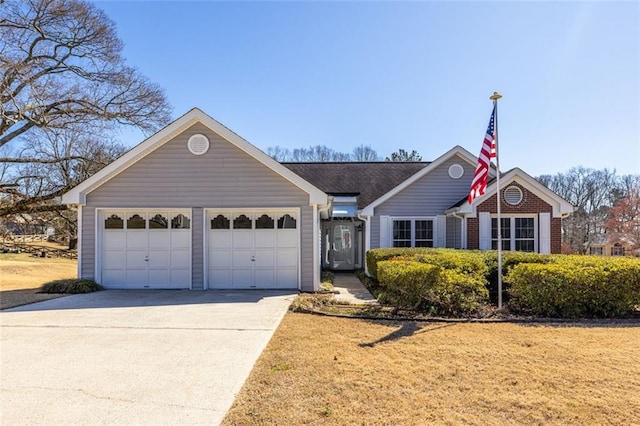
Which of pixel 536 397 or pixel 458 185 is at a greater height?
pixel 458 185

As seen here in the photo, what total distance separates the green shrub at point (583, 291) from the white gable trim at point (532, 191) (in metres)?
5.82

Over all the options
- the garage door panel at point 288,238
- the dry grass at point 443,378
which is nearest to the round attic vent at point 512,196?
the dry grass at point 443,378

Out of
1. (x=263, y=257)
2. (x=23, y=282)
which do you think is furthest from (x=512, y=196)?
(x=23, y=282)

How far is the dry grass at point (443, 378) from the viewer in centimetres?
403

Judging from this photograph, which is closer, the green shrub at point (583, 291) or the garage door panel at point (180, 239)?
the green shrub at point (583, 291)

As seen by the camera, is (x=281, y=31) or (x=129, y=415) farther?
(x=281, y=31)

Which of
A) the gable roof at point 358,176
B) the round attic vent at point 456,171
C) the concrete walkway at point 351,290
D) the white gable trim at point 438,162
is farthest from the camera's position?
the gable roof at point 358,176

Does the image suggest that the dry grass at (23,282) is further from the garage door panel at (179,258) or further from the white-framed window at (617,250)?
the white-framed window at (617,250)

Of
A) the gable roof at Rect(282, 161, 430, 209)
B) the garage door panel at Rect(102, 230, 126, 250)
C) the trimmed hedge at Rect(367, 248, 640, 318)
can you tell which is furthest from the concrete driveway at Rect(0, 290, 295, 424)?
the gable roof at Rect(282, 161, 430, 209)

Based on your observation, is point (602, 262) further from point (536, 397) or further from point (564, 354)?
point (536, 397)

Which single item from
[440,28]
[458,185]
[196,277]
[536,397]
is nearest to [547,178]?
[458,185]

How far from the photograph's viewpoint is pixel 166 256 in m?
12.7

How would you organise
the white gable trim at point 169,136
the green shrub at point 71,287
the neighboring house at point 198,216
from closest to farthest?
the green shrub at point 71,287 < the white gable trim at point 169,136 < the neighboring house at point 198,216

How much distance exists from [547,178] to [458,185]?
41.8m
